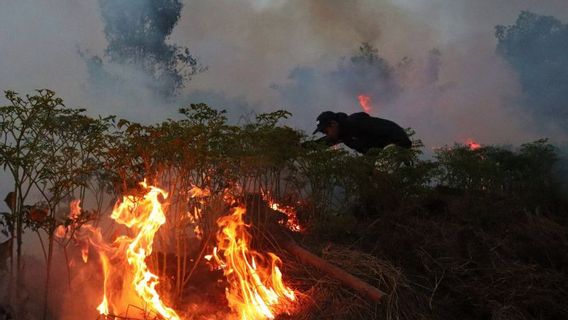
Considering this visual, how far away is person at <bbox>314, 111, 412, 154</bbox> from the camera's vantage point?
11.1m

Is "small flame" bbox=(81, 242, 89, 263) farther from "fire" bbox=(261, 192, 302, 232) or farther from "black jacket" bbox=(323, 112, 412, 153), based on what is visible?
"black jacket" bbox=(323, 112, 412, 153)

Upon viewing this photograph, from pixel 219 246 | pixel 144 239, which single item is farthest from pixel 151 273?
pixel 219 246

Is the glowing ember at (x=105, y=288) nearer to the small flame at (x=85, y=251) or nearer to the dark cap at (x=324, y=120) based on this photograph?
the small flame at (x=85, y=251)

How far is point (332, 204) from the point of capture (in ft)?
29.6

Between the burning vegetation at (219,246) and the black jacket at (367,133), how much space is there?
3.78m

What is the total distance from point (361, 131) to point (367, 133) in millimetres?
151

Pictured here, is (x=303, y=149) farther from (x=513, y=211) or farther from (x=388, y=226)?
(x=513, y=211)

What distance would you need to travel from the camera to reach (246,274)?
5.80 m

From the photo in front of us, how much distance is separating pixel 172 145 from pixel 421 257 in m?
3.38

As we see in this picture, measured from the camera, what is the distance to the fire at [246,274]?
544 cm

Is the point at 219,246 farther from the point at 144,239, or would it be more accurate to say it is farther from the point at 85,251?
the point at 85,251

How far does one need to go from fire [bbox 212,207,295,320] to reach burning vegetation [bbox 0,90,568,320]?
0.02 meters

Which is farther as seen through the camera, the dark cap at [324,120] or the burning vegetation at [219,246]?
the dark cap at [324,120]

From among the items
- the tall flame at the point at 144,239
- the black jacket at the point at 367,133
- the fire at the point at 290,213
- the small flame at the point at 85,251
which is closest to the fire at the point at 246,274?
the tall flame at the point at 144,239
